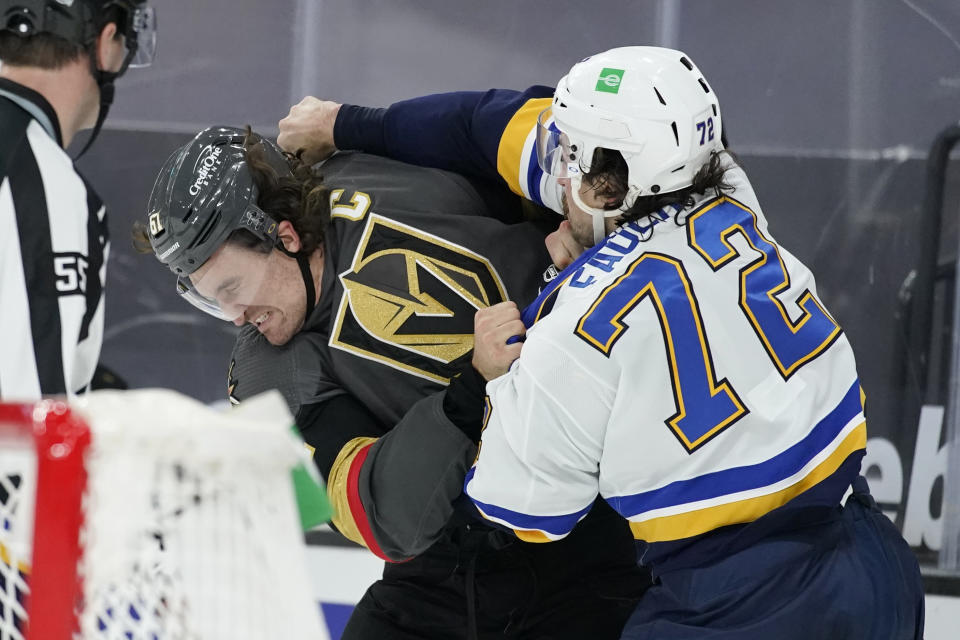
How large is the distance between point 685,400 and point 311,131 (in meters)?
1.04

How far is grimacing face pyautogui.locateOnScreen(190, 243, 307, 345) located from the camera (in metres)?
2.07

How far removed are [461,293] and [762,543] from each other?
688 mm

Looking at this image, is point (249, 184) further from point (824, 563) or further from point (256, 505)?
point (256, 505)

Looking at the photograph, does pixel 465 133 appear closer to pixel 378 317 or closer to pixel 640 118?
pixel 378 317

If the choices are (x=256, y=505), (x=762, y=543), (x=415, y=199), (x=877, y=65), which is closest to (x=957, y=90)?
(x=877, y=65)

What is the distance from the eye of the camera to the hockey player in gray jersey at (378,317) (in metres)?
2.03

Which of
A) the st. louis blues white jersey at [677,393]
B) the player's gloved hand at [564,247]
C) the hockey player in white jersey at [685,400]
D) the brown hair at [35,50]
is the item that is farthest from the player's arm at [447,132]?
the brown hair at [35,50]

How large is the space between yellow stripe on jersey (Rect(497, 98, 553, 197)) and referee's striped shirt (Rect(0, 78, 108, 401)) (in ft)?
2.36

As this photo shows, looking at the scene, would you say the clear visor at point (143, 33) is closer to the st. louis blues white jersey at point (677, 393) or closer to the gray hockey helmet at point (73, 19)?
the gray hockey helmet at point (73, 19)

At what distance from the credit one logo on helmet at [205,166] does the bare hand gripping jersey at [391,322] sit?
0.22 metres

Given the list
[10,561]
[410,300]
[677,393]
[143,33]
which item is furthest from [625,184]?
[10,561]

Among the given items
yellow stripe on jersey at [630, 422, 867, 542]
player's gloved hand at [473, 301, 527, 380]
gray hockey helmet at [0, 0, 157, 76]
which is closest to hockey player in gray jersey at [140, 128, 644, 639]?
player's gloved hand at [473, 301, 527, 380]

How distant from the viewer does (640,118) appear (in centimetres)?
169

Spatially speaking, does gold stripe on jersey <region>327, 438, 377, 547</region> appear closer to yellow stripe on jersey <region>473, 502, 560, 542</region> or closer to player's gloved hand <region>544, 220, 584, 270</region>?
yellow stripe on jersey <region>473, 502, 560, 542</region>
